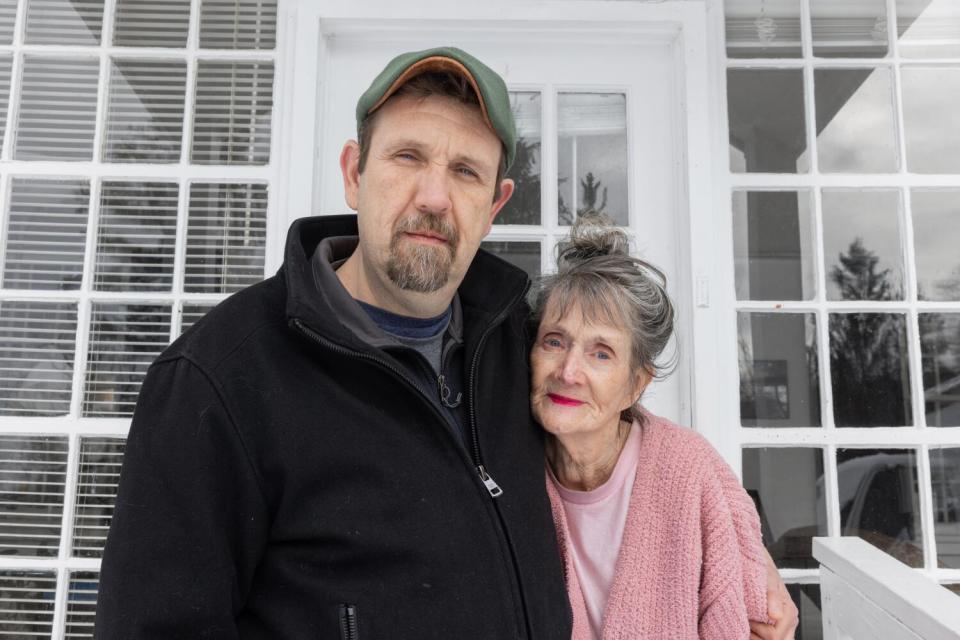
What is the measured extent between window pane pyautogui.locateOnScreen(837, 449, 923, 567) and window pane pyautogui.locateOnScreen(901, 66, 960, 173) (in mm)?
1036

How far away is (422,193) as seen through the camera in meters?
1.15

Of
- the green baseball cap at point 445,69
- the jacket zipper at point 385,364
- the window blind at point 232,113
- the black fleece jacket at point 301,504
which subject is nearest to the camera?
the black fleece jacket at point 301,504

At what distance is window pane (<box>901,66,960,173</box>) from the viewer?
7.11ft

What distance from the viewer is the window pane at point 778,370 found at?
208 cm

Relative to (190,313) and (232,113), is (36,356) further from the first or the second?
(232,113)

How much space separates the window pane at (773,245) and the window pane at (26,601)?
2.53m

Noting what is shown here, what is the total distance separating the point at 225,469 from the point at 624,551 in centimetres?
81

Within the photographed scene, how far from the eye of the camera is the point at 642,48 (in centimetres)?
216

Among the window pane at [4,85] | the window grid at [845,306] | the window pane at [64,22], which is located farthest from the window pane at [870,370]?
the window pane at [4,85]

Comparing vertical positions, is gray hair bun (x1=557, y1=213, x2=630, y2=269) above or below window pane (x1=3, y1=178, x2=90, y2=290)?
below

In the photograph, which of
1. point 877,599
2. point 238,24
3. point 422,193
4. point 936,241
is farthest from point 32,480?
point 936,241

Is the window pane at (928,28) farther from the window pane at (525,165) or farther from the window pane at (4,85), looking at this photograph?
the window pane at (4,85)

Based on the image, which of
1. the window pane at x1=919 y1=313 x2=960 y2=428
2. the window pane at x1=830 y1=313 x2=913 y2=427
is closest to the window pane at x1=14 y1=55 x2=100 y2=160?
the window pane at x1=830 y1=313 x2=913 y2=427

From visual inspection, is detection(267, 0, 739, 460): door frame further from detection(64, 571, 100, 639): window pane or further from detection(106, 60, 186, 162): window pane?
detection(64, 571, 100, 639): window pane
